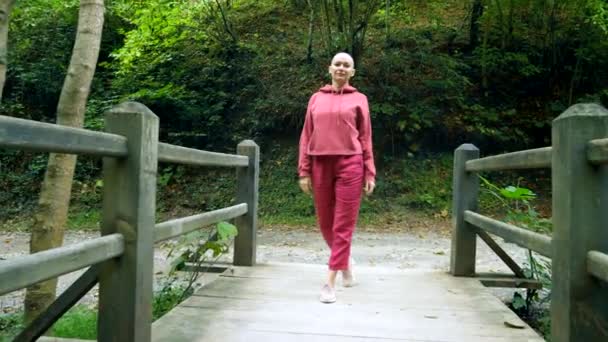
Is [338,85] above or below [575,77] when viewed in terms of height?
below

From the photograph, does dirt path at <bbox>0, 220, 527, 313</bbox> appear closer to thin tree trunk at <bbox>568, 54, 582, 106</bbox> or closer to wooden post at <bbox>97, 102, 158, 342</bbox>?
wooden post at <bbox>97, 102, 158, 342</bbox>

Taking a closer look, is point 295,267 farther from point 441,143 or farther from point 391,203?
point 441,143

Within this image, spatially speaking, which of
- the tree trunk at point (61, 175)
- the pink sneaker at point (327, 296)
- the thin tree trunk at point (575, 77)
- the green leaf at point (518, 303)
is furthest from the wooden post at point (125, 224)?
the thin tree trunk at point (575, 77)

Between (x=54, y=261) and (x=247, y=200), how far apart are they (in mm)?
2920

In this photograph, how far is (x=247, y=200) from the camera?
4.64 metres

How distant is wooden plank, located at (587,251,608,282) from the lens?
192 cm

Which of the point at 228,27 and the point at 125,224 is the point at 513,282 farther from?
the point at 228,27

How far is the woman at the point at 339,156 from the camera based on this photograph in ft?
11.8

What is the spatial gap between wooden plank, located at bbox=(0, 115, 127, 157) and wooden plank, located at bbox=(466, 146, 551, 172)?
1987 millimetres

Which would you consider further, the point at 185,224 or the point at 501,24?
the point at 501,24

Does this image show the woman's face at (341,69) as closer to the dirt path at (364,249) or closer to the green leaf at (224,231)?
the green leaf at (224,231)

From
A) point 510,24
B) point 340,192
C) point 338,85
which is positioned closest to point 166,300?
point 340,192

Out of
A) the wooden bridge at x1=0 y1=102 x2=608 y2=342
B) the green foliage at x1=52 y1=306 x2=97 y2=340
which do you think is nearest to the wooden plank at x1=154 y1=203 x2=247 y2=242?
the wooden bridge at x1=0 y1=102 x2=608 y2=342

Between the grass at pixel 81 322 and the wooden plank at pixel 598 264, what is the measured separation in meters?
3.30
